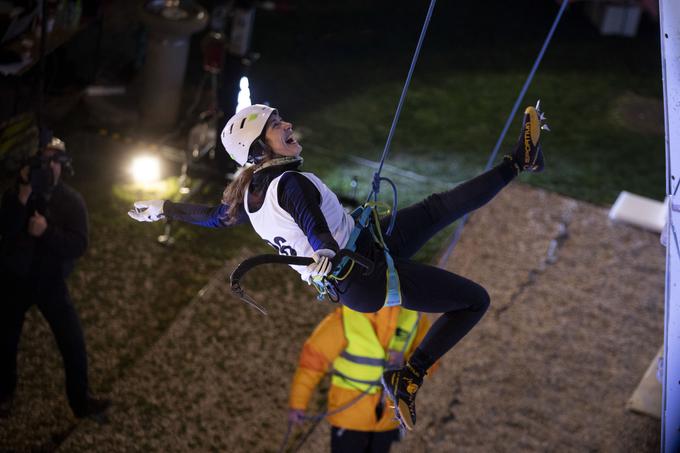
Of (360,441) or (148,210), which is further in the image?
(360,441)

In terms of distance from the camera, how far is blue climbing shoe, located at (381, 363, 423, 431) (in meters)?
4.64

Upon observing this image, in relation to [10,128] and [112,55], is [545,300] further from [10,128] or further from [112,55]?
[112,55]

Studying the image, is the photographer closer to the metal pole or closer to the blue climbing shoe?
the blue climbing shoe

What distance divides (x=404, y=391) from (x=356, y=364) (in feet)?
3.18

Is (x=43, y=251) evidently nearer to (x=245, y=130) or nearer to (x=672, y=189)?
(x=245, y=130)

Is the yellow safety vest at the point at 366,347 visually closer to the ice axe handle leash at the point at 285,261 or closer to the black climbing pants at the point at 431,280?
the black climbing pants at the point at 431,280

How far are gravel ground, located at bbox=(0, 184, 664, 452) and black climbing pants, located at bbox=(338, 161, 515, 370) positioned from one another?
2.05 metres

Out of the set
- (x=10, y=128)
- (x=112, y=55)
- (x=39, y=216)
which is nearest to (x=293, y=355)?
(x=39, y=216)

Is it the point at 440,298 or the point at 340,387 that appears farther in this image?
the point at 340,387

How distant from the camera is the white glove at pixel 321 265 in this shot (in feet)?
12.8

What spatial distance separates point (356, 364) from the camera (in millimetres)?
5652

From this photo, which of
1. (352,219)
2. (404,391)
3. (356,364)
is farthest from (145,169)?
(404,391)

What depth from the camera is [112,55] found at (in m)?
11.3

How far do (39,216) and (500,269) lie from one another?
426cm
